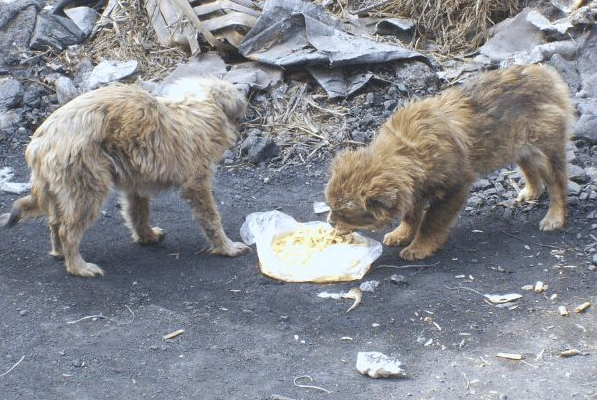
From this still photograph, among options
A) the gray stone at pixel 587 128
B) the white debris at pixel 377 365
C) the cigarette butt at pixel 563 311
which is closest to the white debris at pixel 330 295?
the white debris at pixel 377 365

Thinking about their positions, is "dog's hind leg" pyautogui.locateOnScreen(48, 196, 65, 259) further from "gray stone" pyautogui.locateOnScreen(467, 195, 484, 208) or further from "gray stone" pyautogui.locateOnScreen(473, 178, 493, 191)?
"gray stone" pyautogui.locateOnScreen(473, 178, 493, 191)

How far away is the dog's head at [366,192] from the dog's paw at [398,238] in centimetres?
78

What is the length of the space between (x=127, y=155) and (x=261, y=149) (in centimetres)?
291

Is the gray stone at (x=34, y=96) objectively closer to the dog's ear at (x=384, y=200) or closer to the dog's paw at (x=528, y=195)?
the dog's ear at (x=384, y=200)

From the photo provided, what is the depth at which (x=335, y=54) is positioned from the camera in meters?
11.0

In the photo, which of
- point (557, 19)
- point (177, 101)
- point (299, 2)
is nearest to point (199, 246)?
point (177, 101)

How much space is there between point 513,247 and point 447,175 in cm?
102

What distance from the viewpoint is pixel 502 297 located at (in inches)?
274

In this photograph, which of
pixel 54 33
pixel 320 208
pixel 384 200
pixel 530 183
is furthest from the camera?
pixel 54 33

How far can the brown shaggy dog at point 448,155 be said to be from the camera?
719 centimetres

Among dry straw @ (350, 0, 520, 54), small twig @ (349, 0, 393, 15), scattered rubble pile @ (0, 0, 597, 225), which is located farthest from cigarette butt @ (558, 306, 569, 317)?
small twig @ (349, 0, 393, 15)

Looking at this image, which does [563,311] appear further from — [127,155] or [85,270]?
[85,270]

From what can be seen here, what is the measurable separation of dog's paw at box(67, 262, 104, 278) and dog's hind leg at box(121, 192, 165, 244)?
2.35 feet

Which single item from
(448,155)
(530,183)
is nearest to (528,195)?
(530,183)
